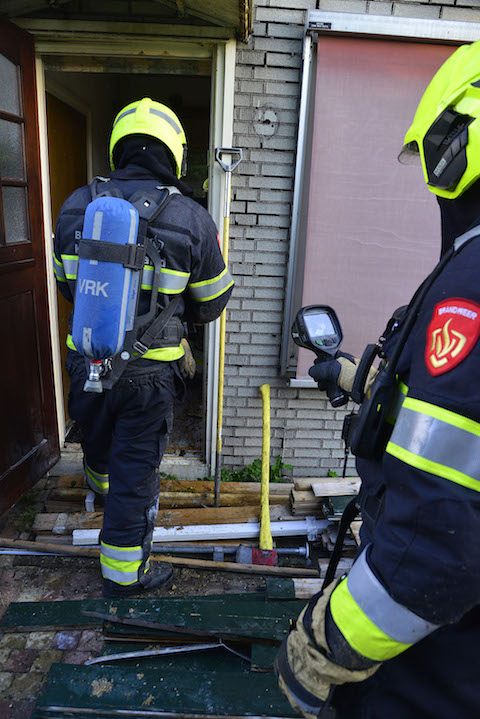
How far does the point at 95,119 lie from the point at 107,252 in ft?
12.3

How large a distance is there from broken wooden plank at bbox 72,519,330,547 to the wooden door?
59 centimetres

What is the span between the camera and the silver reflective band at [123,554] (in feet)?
8.27

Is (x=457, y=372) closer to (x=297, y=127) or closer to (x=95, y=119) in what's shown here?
(x=297, y=127)

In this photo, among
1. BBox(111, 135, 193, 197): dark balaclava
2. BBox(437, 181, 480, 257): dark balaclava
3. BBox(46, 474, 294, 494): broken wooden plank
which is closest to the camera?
BBox(437, 181, 480, 257): dark balaclava

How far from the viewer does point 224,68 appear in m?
3.02

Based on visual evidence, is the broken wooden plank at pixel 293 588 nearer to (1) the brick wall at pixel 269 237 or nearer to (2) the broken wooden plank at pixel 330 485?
(2) the broken wooden plank at pixel 330 485

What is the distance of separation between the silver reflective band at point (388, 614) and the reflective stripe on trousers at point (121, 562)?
1896 mm

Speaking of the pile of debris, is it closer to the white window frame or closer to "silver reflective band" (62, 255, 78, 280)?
"silver reflective band" (62, 255, 78, 280)

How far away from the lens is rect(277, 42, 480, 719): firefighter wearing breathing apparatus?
835 millimetres

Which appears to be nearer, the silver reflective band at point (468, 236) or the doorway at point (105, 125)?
the silver reflective band at point (468, 236)

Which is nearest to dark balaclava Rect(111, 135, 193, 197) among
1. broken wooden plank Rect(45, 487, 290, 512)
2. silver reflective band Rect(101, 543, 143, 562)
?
silver reflective band Rect(101, 543, 143, 562)

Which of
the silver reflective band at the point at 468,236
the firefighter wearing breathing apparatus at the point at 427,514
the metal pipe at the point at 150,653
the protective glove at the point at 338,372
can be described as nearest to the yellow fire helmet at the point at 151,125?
the protective glove at the point at 338,372

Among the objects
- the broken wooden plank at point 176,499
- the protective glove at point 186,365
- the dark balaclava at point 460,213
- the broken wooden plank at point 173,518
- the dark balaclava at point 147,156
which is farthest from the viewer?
the broken wooden plank at point 176,499

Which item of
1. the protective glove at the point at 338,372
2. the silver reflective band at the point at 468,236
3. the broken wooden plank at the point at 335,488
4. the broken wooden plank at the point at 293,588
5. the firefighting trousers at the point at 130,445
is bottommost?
the broken wooden plank at the point at 293,588
